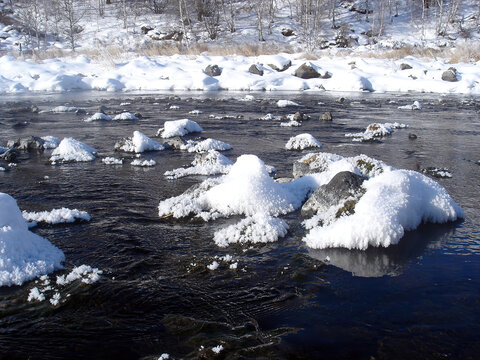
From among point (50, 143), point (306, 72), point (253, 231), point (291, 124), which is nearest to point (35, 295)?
point (253, 231)

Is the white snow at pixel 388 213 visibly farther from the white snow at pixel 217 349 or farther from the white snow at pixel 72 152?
the white snow at pixel 72 152

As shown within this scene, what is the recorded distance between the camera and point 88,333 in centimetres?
341

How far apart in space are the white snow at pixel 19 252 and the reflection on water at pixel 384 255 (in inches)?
120

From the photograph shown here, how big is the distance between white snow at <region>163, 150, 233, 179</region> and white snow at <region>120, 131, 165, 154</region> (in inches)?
85.9

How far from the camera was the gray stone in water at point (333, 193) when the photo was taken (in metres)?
5.85

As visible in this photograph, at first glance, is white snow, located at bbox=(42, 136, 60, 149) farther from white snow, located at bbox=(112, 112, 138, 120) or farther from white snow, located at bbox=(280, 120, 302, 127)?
white snow, located at bbox=(280, 120, 302, 127)

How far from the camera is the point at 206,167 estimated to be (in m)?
8.70

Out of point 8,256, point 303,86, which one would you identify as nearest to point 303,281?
point 8,256

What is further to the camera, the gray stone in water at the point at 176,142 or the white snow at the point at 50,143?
the white snow at the point at 50,143

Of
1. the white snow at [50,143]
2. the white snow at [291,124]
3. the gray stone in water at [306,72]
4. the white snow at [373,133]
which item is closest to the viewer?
the white snow at [50,143]

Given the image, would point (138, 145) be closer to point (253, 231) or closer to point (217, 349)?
point (253, 231)

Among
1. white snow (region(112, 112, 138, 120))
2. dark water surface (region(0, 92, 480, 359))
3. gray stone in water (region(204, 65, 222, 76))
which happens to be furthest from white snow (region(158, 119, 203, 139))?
gray stone in water (region(204, 65, 222, 76))

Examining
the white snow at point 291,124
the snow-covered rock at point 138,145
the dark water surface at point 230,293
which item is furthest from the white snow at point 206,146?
the white snow at point 291,124

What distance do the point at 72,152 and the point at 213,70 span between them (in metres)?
21.0
